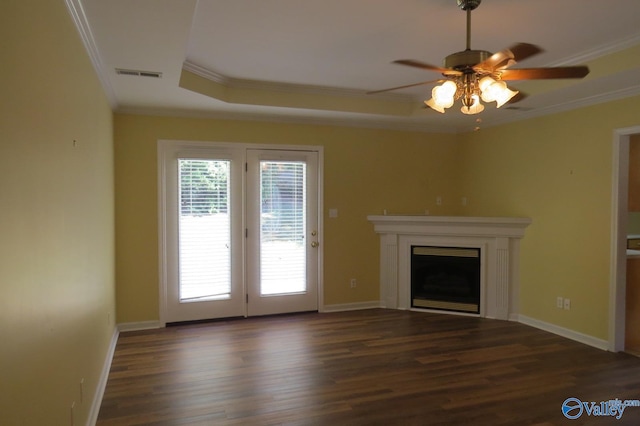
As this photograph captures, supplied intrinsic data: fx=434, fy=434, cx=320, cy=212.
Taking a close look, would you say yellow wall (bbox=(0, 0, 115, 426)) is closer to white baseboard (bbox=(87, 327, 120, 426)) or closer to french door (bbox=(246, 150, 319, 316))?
white baseboard (bbox=(87, 327, 120, 426))

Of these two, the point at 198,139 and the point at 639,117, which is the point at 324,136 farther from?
the point at 639,117

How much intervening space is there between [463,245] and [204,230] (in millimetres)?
3189

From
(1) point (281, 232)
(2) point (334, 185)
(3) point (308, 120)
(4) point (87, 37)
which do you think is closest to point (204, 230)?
(1) point (281, 232)

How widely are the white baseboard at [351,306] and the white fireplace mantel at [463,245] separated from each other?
0.13 meters

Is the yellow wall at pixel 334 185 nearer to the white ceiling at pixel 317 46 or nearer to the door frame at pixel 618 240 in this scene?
the white ceiling at pixel 317 46

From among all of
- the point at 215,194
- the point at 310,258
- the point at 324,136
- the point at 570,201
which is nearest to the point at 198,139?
the point at 215,194

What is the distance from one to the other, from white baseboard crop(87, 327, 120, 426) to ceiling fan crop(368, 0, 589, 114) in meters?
2.88

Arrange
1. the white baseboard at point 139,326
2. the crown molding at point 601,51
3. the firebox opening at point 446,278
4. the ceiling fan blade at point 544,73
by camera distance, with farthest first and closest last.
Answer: the firebox opening at point 446,278 < the white baseboard at point 139,326 < the crown molding at point 601,51 < the ceiling fan blade at point 544,73

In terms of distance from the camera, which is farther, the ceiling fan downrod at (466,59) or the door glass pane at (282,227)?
the door glass pane at (282,227)

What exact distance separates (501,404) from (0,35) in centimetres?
344

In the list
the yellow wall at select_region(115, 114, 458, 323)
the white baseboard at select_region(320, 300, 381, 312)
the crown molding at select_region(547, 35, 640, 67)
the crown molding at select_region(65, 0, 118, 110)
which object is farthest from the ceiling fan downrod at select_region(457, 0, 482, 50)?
the white baseboard at select_region(320, 300, 381, 312)

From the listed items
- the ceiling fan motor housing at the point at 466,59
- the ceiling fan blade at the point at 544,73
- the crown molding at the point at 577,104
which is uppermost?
the crown molding at the point at 577,104

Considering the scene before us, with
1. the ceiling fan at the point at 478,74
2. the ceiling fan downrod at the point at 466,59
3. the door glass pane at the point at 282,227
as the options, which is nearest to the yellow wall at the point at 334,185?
the door glass pane at the point at 282,227

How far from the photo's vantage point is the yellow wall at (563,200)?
13.9ft
